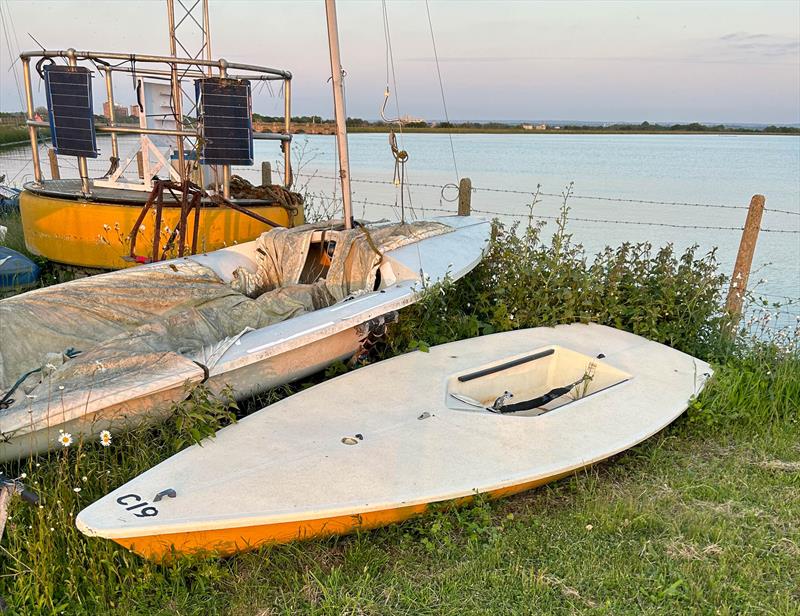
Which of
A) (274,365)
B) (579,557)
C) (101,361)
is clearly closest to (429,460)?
(579,557)

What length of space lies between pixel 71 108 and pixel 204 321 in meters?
2.84

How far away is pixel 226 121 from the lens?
19.1ft

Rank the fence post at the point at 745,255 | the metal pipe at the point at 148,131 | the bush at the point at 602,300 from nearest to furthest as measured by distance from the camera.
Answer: the bush at the point at 602,300
the fence post at the point at 745,255
the metal pipe at the point at 148,131

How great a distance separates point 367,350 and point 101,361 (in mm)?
1586

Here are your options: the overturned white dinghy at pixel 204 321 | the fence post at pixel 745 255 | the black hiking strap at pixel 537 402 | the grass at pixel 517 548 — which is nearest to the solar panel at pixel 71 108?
the overturned white dinghy at pixel 204 321

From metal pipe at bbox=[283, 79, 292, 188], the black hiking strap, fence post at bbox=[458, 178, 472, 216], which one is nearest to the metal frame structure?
metal pipe at bbox=[283, 79, 292, 188]

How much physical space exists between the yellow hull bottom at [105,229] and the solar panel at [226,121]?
498 mm

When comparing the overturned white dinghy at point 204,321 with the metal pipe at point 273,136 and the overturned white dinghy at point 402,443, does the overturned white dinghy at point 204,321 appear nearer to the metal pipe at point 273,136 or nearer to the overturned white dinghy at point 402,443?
the overturned white dinghy at point 402,443

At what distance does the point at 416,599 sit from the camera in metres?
2.47

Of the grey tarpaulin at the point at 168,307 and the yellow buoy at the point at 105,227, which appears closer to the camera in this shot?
the grey tarpaulin at the point at 168,307

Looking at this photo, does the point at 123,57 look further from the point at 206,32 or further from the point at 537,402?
the point at 537,402

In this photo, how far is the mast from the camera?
14.8ft

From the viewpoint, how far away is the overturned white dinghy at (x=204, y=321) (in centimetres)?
302

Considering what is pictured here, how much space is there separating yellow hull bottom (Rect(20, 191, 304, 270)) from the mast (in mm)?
1378
